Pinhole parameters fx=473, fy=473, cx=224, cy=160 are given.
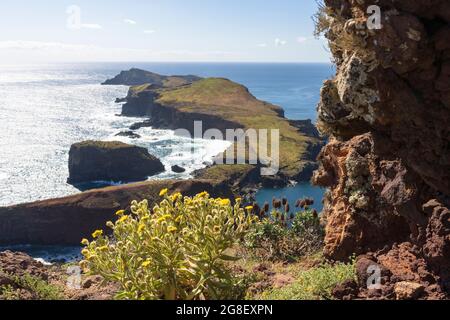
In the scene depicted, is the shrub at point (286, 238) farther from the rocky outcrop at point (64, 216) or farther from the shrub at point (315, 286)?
the rocky outcrop at point (64, 216)

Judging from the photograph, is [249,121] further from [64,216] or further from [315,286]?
[315,286]

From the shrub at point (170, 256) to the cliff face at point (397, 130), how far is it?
10.3 ft

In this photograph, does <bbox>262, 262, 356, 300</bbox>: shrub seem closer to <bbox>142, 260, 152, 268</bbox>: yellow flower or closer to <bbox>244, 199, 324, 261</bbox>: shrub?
<bbox>142, 260, 152, 268</bbox>: yellow flower

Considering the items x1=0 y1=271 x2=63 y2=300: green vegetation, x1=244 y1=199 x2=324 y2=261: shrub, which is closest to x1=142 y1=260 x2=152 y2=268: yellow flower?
x1=0 y1=271 x2=63 y2=300: green vegetation

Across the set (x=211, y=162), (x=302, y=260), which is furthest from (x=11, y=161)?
(x=302, y=260)

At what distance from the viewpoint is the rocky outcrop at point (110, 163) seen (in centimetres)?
11562

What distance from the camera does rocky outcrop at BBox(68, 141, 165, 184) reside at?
11562 cm

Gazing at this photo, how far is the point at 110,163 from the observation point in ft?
389

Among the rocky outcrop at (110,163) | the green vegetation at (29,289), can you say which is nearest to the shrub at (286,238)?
the green vegetation at (29,289)

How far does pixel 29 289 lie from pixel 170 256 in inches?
149

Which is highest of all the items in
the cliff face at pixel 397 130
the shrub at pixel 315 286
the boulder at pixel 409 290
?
the cliff face at pixel 397 130

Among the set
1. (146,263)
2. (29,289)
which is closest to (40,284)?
(29,289)
